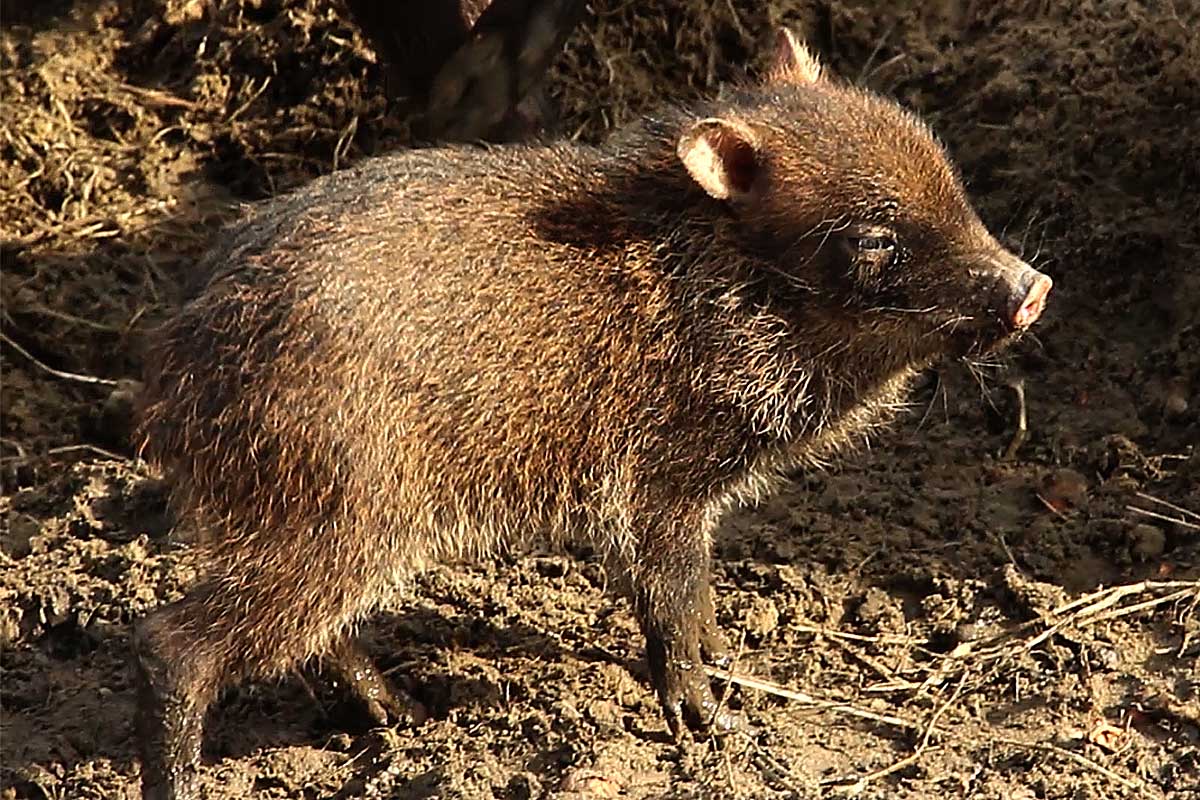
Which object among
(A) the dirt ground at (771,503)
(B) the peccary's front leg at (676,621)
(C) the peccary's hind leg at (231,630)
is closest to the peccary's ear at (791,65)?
(A) the dirt ground at (771,503)

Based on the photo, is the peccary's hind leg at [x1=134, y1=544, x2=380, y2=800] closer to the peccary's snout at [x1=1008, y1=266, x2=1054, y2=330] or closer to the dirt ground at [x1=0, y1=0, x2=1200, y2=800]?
the dirt ground at [x1=0, y1=0, x2=1200, y2=800]

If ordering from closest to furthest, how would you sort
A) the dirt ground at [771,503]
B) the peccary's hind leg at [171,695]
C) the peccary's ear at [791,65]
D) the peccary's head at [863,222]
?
the peccary's hind leg at [171,695] < the peccary's head at [863,222] < the dirt ground at [771,503] < the peccary's ear at [791,65]

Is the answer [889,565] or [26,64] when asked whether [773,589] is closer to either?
[889,565]

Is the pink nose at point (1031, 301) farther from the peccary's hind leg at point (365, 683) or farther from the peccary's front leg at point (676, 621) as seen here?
the peccary's hind leg at point (365, 683)

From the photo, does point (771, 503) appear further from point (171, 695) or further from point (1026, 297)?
point (171, 695)

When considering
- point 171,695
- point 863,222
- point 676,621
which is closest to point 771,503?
point 676,621
